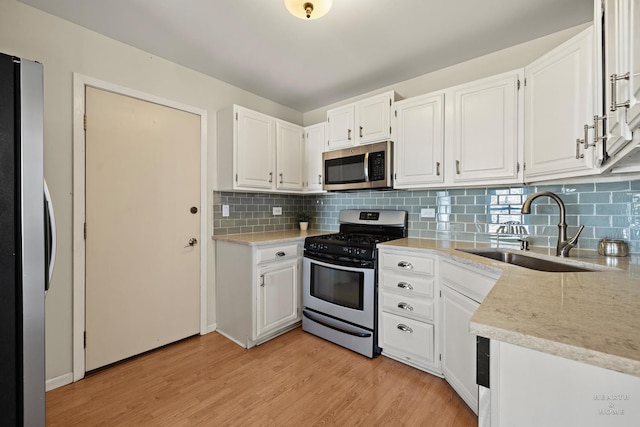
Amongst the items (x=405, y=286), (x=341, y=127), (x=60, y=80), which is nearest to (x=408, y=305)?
(x=405, y=286)

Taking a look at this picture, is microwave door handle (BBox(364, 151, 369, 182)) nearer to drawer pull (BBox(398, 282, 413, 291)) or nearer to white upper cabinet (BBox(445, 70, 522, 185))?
white upper cabinet (BBox(445, 70, 522, 185))

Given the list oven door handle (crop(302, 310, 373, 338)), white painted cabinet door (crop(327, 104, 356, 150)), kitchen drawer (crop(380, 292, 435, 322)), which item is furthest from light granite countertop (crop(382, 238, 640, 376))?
white painted cabinet door (crop(327, 104, 356, 150))

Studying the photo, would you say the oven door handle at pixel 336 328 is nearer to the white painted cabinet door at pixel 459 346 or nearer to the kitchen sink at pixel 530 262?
the white painted cabinet door at pixel 459 346

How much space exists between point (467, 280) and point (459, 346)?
1.41 ft

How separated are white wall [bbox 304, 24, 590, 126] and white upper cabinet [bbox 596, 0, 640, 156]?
109 cm

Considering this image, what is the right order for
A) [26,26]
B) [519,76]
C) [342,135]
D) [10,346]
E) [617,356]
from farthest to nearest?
1. [342,135]
2. [519,76]
3. [26,26]
4. [10,346]
5. [617,356]

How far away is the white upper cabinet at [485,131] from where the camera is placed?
6.14ft

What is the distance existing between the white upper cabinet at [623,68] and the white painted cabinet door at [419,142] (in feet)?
3.68

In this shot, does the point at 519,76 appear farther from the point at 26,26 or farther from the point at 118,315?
the point at 118,315

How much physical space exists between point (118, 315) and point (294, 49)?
8.21 ft

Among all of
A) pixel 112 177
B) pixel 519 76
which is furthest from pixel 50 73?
pixel 519 76

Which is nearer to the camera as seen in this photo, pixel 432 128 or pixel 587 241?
pixel 587 241

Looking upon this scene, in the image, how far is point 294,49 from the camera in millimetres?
2170

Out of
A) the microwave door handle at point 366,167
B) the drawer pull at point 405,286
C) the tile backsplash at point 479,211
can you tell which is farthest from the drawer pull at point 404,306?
the microwave door handle at point 366,167
